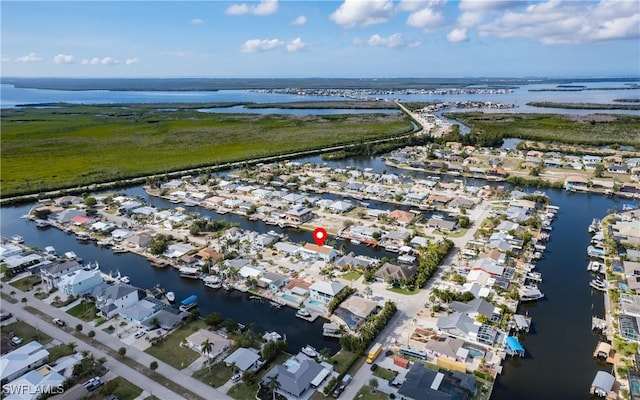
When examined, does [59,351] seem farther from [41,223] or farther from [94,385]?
[41,223]

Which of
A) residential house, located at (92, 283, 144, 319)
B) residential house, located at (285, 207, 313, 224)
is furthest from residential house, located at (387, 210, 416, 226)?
residential house, located at (92, 283, 144, 319)

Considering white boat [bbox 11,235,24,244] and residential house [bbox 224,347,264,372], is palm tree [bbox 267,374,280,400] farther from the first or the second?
white boat [bbox 11,235,24,244]

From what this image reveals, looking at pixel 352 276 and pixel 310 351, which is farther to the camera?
pixel 352 276

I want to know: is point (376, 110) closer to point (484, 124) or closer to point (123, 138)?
point (484, 124)

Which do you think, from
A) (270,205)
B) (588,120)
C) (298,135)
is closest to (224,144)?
(298,135)

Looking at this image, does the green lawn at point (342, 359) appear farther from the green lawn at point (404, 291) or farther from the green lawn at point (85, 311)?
the green lawn at point (85, 311)

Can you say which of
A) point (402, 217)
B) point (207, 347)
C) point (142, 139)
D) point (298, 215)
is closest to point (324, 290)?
point (207, 347)
